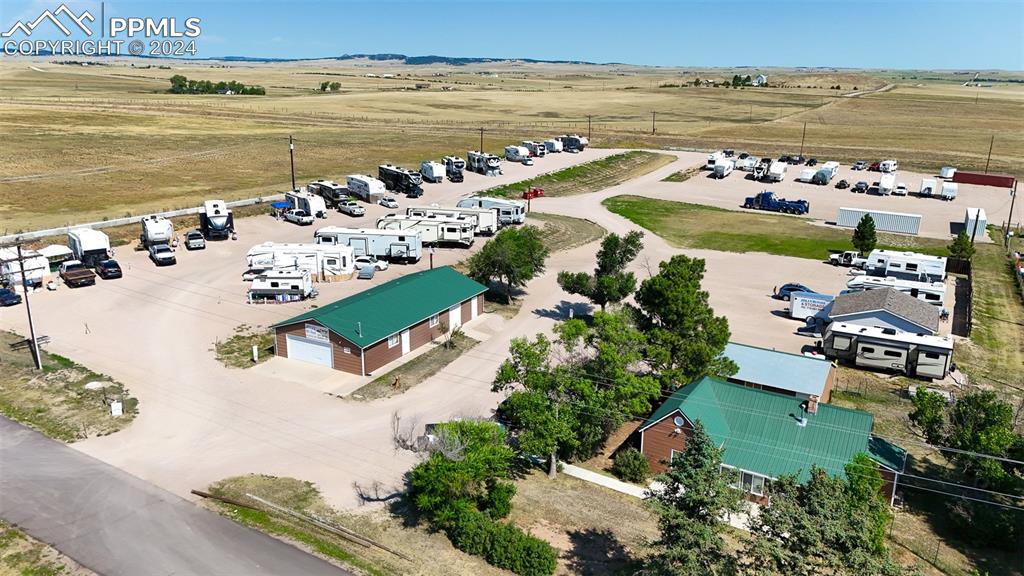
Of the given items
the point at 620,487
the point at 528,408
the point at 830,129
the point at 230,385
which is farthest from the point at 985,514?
the point at 830,129

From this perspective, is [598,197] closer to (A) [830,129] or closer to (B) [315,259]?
(B) [315,259]

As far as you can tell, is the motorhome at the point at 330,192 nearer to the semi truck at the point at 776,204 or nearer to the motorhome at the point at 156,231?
the motorhome at the point at 156,231

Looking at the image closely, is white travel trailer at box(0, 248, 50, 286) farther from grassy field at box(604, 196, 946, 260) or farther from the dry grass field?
grassy field at box(604, 196, 946, 260)

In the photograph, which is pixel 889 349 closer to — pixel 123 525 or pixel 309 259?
pixel 123 525

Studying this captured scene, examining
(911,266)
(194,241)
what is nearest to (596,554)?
(911,266)

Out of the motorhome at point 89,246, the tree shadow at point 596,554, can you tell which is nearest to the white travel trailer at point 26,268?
the motorhome at point 89,246

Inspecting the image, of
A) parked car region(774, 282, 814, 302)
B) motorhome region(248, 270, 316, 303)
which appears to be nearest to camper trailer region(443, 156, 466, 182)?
motorhome region(248, 270, 316, 303)
